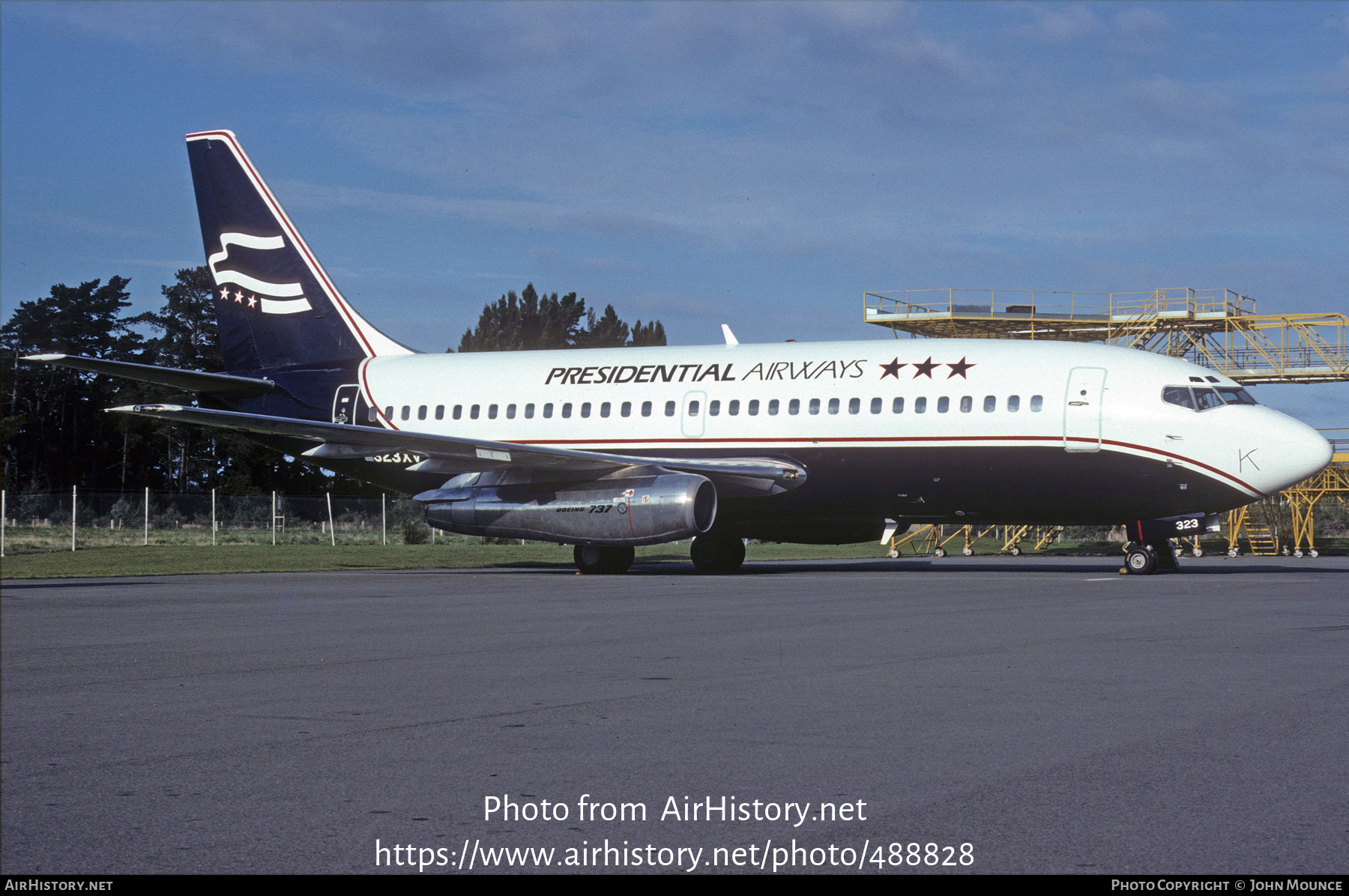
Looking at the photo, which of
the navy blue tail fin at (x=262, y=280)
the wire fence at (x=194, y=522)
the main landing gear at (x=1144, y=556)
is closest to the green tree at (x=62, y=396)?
the wire fence at (x=194, y=522)

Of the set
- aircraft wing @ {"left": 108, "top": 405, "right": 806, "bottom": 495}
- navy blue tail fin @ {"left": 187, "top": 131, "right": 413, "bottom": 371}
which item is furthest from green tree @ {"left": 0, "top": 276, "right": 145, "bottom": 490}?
aircraft wing @ {"left": 108, "top": 405, "right": 806, "bottom": 495}

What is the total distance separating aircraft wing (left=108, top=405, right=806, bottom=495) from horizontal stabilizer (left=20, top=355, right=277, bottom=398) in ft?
3.37

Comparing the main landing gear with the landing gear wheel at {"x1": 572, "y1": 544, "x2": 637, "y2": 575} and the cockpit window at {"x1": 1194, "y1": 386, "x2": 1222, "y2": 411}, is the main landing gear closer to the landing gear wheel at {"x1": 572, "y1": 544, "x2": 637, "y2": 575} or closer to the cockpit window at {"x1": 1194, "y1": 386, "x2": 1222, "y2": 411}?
the cockpit window at {"x1": 1194, "y1": 386, "x2": 1222, "y2": 411}

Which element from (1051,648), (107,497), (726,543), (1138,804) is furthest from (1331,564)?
(107,497)

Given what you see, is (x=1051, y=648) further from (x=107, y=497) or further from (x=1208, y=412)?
(x=107, y=497)

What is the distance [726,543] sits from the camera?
25484mm

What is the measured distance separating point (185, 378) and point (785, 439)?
12320 mm

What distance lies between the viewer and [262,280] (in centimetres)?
2980

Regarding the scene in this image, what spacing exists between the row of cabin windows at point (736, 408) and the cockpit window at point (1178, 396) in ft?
6.26

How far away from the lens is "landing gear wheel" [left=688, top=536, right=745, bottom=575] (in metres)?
25.5

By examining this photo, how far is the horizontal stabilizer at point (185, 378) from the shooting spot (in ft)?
76.7

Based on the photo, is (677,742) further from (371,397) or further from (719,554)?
(371,397)

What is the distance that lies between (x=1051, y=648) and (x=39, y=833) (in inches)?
309
